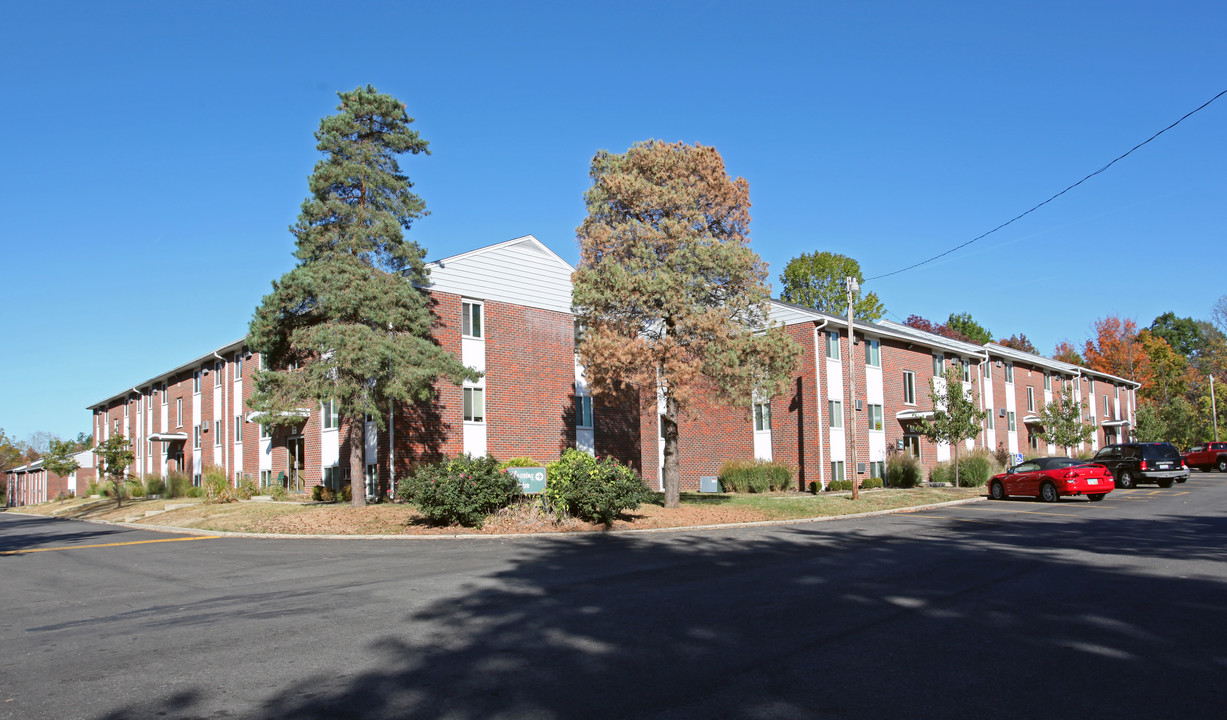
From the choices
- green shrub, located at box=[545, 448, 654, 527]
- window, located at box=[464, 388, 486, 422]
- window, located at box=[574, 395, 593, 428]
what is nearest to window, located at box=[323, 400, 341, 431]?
window, located at box=[464, 388, 486, 422]

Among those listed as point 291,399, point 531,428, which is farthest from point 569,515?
point 531,428

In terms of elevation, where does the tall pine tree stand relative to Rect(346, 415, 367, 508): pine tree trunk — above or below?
above

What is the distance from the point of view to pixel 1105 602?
28.5ft

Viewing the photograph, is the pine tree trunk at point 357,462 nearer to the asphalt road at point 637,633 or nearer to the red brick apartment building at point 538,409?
the red brick apartment building at point 538,409

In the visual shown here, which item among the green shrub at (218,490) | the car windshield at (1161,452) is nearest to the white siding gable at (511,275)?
the green shrub at (218,490)

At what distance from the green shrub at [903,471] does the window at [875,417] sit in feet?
5.16

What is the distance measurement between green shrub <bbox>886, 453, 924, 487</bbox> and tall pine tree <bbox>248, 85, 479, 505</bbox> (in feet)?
67.0

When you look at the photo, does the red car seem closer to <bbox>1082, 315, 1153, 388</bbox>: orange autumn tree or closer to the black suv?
the black suv

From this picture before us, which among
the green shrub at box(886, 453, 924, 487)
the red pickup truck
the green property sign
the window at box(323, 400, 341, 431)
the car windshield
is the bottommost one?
the red pickup truck

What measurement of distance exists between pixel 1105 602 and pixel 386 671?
24.8 feet

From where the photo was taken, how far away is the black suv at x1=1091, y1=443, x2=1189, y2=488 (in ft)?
108

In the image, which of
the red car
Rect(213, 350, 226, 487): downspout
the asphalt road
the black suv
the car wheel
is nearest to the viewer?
the asphalt road

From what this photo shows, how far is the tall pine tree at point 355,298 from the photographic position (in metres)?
22.2

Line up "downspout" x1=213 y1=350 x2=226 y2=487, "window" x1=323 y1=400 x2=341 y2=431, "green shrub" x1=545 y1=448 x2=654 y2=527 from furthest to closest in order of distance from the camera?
"downspout" x1=213 y1=350 x2=226 y2=487, "window" x1=323 y1=400 x2=341 y2=431, "green shrub" x1=545 y1=448 x2=654 y2=527
